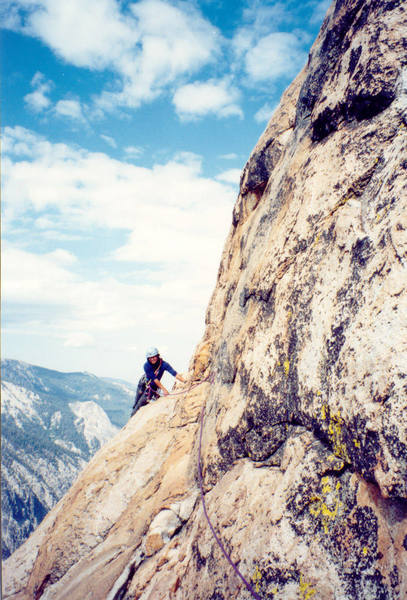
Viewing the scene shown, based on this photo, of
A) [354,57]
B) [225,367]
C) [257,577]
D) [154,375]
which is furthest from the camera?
[154,375]

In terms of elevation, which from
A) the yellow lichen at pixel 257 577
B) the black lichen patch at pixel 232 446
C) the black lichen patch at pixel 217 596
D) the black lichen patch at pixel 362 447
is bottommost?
the black lichen patch at pixel 217 596

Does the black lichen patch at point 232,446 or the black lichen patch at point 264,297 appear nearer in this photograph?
the black lichen patch at point 232,446

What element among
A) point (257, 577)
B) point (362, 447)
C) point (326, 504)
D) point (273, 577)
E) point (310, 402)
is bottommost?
point (257, 577)

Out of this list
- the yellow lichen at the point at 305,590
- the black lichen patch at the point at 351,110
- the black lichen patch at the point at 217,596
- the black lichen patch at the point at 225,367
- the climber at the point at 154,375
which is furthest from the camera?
the climber at the point at 154,375

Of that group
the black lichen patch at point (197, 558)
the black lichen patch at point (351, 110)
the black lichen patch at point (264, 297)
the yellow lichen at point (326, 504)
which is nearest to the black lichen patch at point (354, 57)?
the black lichen patch at point (351, 110)

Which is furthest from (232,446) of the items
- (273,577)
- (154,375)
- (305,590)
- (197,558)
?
(154,375)

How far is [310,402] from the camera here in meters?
5.36

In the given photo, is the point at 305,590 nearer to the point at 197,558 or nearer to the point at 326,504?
the point at 326,504

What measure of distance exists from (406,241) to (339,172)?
8.84 feet

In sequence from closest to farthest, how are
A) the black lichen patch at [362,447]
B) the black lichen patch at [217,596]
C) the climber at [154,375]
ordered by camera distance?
the black lichen patch at [362,447]
the black lichen patch at [217,596]
the climber at [154,375]

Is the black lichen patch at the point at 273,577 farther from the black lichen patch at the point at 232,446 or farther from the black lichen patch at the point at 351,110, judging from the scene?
the black lichen patch at the point at 351,110

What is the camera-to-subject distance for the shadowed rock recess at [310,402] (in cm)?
420

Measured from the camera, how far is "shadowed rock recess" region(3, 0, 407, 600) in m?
4.20

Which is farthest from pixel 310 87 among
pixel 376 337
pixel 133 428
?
pixel 133 428
